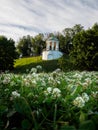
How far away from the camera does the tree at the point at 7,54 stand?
89.3 metres

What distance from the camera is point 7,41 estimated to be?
101812mm

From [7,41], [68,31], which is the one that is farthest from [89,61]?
[68,31]

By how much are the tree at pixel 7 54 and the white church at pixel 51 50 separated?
28.1 metres

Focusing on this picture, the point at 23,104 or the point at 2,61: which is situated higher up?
the point at 23,104

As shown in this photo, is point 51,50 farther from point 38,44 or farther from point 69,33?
point 38,44

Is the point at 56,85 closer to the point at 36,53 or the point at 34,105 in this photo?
the point at 34,105

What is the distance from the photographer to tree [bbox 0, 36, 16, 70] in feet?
293

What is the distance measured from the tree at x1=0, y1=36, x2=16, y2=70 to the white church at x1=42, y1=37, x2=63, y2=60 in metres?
28.1

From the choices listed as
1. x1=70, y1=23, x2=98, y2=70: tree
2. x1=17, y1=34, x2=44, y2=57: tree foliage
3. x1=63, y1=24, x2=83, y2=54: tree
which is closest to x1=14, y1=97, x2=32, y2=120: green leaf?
x1=70, y1=23, x2=98, y2=70: tree

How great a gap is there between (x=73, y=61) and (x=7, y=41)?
4122 centimetres

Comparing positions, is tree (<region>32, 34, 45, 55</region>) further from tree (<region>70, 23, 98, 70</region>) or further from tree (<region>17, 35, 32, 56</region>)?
tree (<region>70, 23, 98, 70</region>)

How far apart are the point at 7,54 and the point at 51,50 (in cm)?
4199

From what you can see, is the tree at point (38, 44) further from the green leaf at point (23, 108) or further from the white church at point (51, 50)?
the green leaf at point (23, 108)

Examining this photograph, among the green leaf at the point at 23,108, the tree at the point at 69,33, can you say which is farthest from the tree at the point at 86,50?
the tree at the point at 69,33
